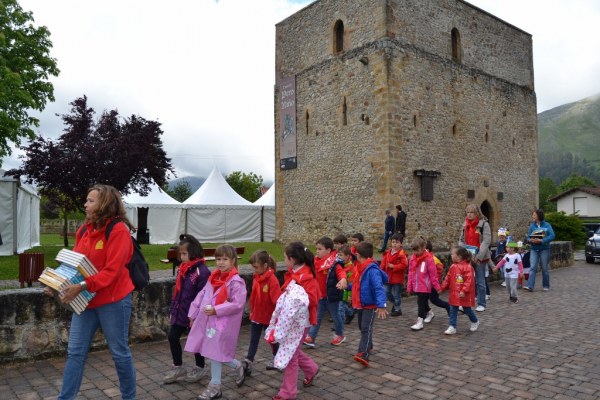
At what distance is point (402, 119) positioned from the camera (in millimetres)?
17531

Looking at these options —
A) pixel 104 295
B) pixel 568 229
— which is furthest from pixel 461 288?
pixel 568 229

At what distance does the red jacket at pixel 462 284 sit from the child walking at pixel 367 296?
1736 mm

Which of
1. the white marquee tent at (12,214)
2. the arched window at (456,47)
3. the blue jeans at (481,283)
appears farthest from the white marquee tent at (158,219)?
the blue jeans at (481,283)

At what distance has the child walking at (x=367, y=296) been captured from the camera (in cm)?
504

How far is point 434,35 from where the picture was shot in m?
19.3

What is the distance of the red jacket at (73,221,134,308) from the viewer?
10.8 feet

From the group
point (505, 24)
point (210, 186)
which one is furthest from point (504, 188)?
point (210, 186)

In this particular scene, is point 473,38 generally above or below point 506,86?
A: above

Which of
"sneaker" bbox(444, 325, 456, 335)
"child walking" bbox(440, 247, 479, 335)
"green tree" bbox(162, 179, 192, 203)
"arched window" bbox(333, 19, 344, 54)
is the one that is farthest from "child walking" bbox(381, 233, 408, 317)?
"green tree" bbox(162, 179, 192, 203)

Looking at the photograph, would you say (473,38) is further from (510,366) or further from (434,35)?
(510,366)

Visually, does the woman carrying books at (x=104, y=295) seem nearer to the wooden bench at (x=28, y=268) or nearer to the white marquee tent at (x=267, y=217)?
the wooden bench at (x=28, y=268)

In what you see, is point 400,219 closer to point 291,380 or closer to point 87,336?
point 291,380

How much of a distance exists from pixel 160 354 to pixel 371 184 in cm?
1315

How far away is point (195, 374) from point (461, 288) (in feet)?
12.4
